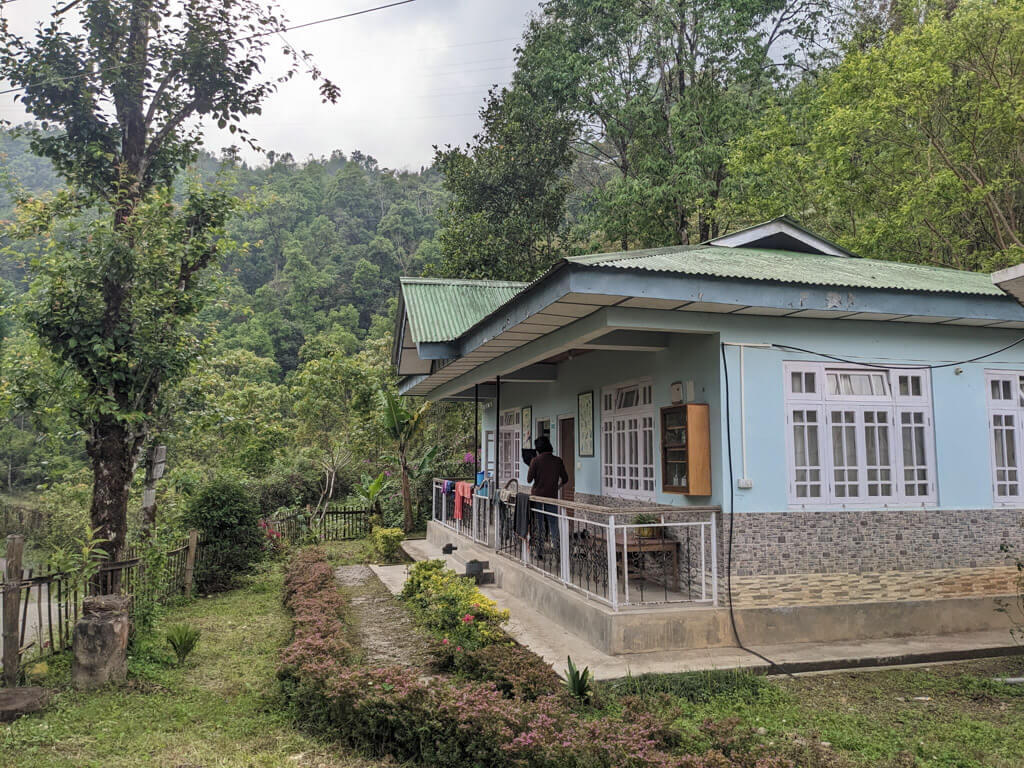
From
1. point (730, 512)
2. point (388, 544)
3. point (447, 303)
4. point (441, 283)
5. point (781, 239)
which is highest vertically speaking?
point (441, 283)

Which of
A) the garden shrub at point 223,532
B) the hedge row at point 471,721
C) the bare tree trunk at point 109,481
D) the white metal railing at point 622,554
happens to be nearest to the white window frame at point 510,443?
the white metal railing at point 622,554

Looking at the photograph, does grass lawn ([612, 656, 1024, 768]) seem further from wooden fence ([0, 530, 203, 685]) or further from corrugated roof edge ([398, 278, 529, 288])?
corrugated roof edge ([398, 278, 529, 288])

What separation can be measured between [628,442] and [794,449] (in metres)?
2.85

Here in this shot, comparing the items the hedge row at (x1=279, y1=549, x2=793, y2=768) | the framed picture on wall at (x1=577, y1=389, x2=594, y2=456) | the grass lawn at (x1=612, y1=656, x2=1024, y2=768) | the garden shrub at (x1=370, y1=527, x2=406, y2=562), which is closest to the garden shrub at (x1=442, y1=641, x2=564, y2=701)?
the hedge row at (x1=279, y1=549, x2=793, y2=768)

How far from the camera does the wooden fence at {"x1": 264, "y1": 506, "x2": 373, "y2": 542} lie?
19058mm

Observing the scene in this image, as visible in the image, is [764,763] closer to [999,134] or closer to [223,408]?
[223,408]

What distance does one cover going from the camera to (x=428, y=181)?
7750 cm

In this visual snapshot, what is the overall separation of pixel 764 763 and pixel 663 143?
25.1 m

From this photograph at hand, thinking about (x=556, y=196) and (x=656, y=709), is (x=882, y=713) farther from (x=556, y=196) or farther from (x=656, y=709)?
(x=556, y=196)

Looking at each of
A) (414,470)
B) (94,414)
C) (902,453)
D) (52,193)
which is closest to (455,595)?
(94,414)

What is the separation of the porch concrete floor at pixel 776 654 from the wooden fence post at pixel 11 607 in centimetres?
481

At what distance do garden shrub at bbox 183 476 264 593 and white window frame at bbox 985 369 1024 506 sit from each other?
1126cm

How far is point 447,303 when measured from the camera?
14.5 metres

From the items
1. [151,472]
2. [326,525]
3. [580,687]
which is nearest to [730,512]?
[580,687]
